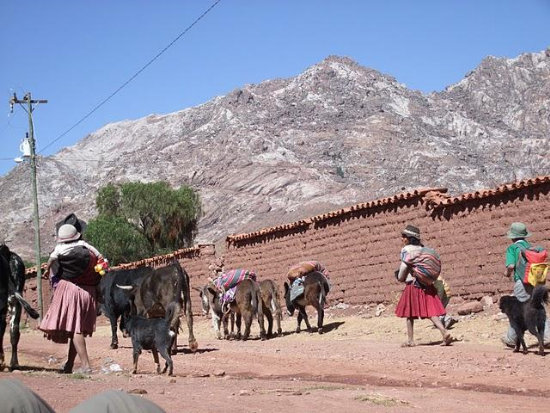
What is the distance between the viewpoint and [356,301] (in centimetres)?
2011

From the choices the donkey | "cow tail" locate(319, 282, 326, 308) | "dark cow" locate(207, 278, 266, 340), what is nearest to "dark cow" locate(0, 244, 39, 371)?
"dark cow" locate(207, 278, 266, 340)

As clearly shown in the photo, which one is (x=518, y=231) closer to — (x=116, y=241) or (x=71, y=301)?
(x=71, y=301)

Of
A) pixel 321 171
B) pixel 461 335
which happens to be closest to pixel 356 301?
pixel 461 335

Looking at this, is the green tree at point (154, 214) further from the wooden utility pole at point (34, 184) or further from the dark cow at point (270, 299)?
the dark cow at point (270, 299)

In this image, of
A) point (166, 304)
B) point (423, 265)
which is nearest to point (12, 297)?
point (166, 304)

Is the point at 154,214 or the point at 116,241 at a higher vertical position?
the point at 154,214

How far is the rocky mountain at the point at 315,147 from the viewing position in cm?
9662

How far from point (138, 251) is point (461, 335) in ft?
150

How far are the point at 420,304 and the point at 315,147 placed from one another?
102523 millimetres

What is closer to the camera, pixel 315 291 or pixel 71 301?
pixel 71 301

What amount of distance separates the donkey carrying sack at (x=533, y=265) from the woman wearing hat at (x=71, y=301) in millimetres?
5918

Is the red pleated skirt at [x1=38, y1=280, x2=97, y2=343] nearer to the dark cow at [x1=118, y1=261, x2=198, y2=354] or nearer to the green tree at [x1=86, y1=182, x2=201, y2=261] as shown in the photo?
the dark cow at [x1=118, y1=261, x2=198, y2=354]

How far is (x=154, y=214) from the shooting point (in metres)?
60.3

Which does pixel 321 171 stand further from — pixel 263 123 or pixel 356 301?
pixel 356 301
